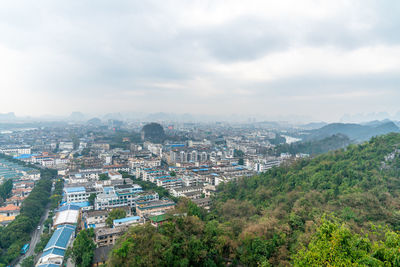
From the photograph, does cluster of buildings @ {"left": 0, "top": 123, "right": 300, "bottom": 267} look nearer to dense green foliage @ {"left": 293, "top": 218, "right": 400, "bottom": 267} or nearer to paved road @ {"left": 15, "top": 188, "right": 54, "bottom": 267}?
paved road @ {"left": 15, "top": 188, "right": 54, "bottom": 267}

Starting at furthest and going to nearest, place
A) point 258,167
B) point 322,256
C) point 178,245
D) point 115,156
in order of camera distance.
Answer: point 115,156 → point 258,167 → point 178,245 → point 322,256

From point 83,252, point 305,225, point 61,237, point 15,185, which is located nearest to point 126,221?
point 83,252

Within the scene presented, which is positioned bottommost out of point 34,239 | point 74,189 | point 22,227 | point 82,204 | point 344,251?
point 34,239

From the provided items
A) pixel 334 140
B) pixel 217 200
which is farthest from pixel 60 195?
pixel 334 140

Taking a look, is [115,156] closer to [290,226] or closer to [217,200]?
[217,200]

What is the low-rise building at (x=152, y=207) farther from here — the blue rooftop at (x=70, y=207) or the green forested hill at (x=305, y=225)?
the blue rooftop at (x=70, y=207)

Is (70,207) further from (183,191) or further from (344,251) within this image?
(344,251)
